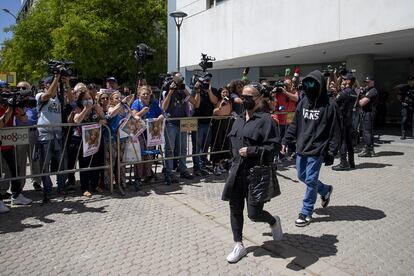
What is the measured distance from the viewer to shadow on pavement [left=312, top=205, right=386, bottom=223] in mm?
5430

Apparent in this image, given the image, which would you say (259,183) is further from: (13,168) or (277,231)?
(13,168)

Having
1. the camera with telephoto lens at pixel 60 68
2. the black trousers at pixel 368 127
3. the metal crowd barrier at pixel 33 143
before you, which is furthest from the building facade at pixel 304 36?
the camera with telephoto lens at pixel 60 68

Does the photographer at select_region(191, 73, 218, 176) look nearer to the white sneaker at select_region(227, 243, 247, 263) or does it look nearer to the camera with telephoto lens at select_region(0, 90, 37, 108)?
the camera with telephoto lens at select_region(0, 90, 37, 108)

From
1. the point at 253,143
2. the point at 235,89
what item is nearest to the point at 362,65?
the point at 235,89

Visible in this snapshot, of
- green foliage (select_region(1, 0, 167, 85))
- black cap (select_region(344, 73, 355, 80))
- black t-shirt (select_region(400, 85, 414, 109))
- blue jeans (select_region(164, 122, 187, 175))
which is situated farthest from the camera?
green foliage (select_region(1, 0, 167, 85))

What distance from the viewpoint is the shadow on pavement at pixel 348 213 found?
5.43 meters

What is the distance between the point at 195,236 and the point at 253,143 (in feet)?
5.11

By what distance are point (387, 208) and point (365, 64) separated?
10.1m

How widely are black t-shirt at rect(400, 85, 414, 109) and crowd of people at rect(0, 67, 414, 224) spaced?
4659 mm

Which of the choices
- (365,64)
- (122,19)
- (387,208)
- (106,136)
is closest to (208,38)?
(365,64)

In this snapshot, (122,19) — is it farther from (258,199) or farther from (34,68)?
(258,199)

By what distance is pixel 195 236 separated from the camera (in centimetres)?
485

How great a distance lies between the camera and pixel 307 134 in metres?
5.20

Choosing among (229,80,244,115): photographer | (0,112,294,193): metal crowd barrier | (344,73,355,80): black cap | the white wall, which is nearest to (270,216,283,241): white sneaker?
(0,112,294,193): metal crowd barrier
